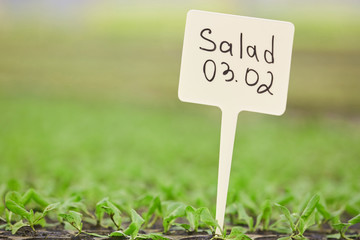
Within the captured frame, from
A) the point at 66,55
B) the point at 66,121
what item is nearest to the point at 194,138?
the point at 66,121

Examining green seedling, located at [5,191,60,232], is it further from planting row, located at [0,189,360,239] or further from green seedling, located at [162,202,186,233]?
green seedling, located at [162,202,186,233]

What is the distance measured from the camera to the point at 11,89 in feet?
24.6

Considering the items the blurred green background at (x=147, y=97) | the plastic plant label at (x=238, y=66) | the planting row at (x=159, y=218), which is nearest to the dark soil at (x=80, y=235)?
the planting row at (x=159, y=218)

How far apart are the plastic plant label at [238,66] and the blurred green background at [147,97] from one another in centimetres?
106

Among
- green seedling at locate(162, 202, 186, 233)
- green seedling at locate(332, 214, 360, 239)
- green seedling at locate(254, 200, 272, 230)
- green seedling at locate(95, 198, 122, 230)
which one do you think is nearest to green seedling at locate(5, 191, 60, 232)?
green seedling at locate(95, 198, 122, 230)

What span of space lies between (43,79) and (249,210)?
7.31m

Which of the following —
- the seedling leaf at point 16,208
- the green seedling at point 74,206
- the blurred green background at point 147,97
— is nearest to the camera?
the seedling leaf at point 16,208

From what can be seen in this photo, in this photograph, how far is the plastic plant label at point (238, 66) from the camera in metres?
0.96

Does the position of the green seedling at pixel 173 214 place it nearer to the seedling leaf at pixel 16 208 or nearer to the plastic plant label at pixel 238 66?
the plastic plant label at pixel 238 66

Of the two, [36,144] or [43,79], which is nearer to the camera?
[36,144]

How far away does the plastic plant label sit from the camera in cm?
96

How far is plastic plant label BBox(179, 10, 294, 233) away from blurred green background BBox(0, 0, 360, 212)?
3.48 feet

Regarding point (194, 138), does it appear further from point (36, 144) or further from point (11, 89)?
point (11, 89)

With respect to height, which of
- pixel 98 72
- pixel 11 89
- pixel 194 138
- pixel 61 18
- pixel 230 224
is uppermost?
pixel 61 18
